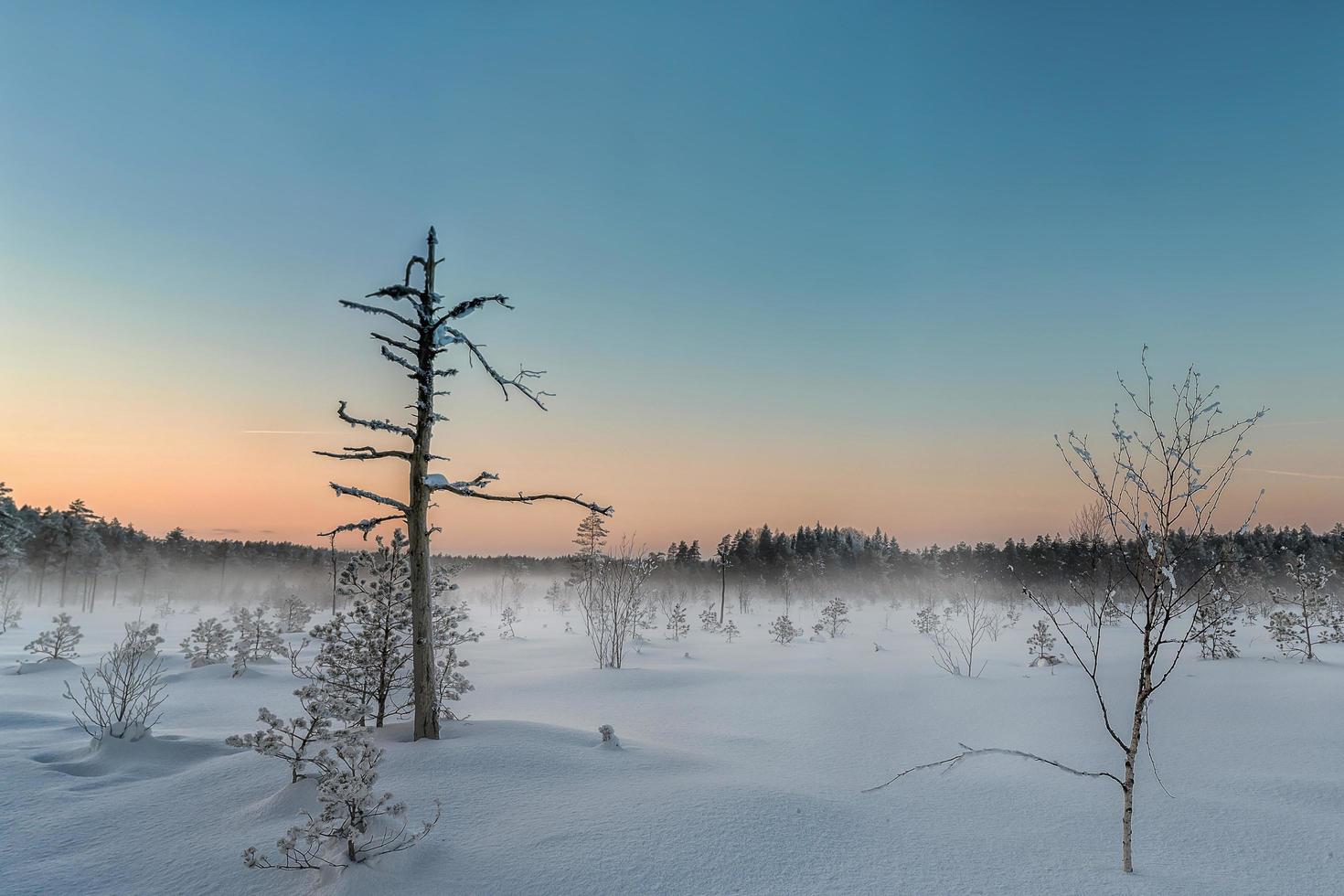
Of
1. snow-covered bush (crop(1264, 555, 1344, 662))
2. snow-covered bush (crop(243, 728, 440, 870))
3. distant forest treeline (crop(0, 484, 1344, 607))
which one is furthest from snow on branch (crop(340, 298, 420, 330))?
distant forest treeline (crop(0, 484, 1344, 607))

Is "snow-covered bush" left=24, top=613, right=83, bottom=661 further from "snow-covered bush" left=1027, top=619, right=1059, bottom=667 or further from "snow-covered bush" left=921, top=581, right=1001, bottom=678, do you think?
"snow-covered bush" left=1027, top=619, right=1059, bottom=667

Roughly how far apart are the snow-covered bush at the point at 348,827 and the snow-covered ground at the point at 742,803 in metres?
0.15

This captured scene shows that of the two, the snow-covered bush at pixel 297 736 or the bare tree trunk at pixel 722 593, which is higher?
the snow-covered bush at pixel 297 736

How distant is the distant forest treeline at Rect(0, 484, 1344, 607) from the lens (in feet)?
177

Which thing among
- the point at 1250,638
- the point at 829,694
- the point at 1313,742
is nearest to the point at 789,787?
the point at 829,694

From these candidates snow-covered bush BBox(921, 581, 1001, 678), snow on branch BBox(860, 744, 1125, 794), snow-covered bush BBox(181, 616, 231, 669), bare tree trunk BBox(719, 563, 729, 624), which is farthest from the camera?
bare tree trunk BBox(719, 563, 729, 624)

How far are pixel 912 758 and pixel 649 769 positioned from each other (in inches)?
153

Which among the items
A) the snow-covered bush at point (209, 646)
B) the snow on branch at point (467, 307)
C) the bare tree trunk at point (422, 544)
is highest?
the snow on branch at point (467, 307)

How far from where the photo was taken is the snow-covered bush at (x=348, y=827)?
4422 mm

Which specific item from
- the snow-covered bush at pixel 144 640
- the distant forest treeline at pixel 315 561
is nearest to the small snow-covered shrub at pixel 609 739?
the snow-covered bush at pixel 144 640

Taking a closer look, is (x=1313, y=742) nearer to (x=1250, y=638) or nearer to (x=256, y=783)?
(x=256, y=783)

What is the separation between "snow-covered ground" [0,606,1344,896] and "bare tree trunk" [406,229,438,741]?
55cm

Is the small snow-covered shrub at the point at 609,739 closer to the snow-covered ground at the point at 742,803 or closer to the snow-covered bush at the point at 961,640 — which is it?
the snow-covered ground at the point at 742,803

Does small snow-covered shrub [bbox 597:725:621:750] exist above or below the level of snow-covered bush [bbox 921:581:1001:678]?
above
